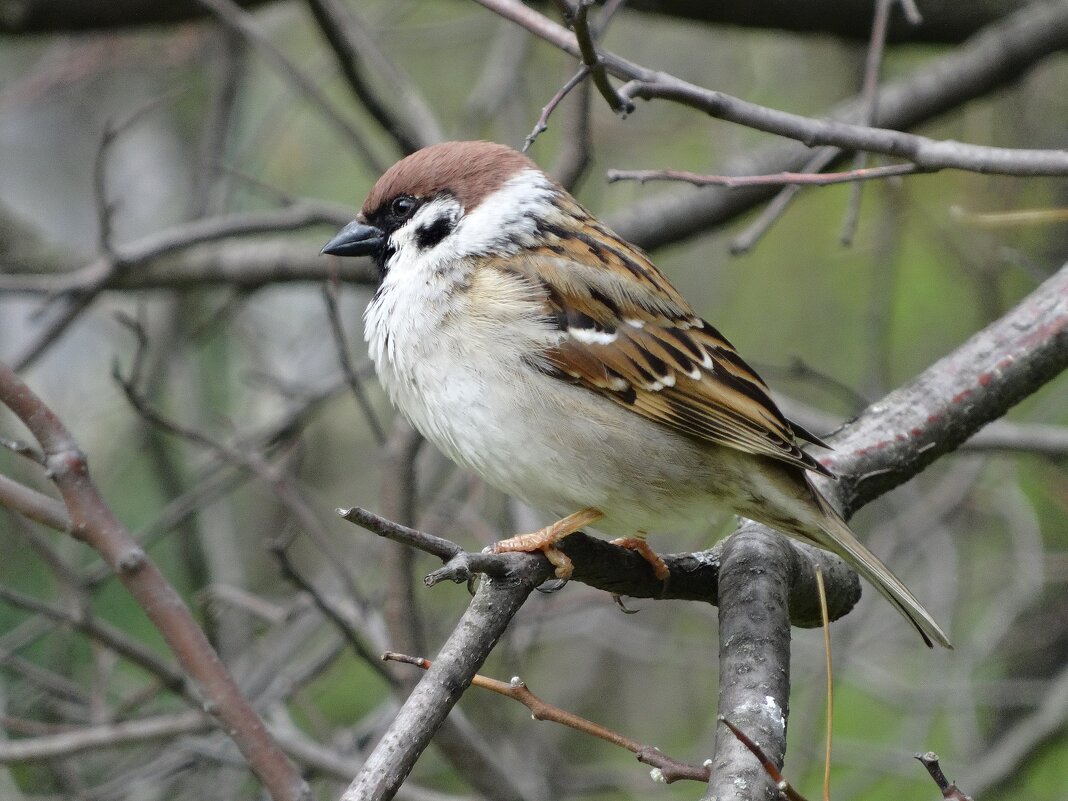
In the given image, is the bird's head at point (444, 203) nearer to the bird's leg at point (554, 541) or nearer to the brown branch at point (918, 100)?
the bird's leg at point (554, 541)

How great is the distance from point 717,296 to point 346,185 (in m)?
2.56

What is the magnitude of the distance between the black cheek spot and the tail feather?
1133 mm

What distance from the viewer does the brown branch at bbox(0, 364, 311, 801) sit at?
90.9 inches

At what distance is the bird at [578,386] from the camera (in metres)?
2.81

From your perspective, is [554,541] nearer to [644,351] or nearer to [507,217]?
[644,351]

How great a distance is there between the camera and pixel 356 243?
3.29m

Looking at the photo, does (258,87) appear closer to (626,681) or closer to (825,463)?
(626,681)

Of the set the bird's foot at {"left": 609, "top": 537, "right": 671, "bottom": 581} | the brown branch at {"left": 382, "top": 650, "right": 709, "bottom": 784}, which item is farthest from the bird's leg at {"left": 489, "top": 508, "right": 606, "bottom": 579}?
the brown branch at {"left": 382, "top": 650, "right": 709, "bottom": 784}

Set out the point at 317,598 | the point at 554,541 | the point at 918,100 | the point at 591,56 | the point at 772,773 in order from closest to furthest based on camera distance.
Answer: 1. the point at 772,773
2. the point at 591,56
3. the point at 554,541
4. the point at 317,598
5. the point at 918,100

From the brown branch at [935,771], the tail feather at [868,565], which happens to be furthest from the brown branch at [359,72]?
the brown branch at [935,771]

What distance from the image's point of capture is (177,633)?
235cm

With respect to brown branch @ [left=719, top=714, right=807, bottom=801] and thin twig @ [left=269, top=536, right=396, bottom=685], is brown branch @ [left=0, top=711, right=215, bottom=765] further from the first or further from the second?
brown branch @ [left=719, top=714, right=807, bottom=801]

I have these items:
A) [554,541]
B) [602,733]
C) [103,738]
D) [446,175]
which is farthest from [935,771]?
[103,738]

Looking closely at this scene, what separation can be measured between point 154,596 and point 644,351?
1.26 meters
